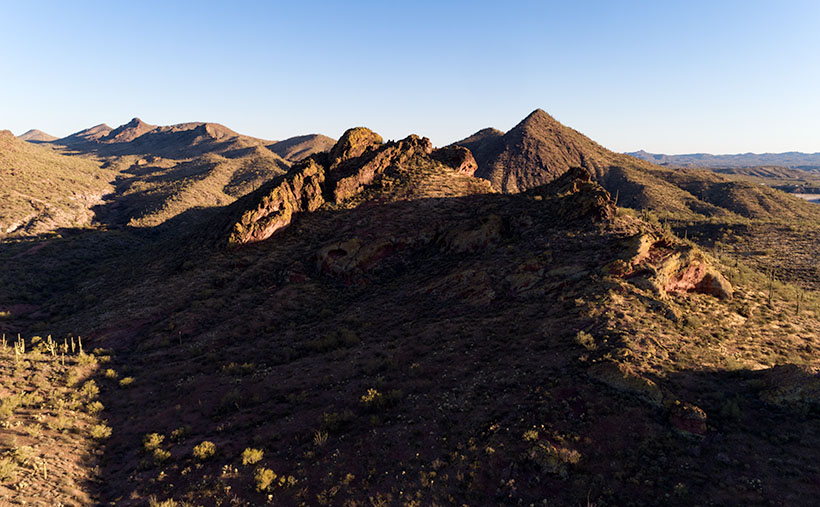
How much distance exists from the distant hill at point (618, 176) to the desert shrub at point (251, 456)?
274 feet

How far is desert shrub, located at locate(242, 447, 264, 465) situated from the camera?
1330 centimetres

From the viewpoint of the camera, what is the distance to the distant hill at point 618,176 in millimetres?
81688

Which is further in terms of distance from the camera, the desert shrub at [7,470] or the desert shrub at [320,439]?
the desert shrub at [320,439]

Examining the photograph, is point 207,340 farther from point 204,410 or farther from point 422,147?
point 422,147

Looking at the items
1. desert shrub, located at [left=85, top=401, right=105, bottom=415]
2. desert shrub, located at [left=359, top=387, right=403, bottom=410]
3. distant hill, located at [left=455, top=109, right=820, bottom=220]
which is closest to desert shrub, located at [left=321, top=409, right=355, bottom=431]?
desert shrub, located at [left=359, top=387, right=403, bottom=410]

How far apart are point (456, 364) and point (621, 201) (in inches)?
3674

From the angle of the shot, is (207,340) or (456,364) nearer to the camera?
(456,364)

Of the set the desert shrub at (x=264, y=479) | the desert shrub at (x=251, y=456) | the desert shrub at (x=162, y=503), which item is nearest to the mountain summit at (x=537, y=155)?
the desert shrub at (x=251, y=456)

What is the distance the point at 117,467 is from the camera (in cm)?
1420

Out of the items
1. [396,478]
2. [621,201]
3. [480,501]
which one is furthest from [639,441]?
[621,201]

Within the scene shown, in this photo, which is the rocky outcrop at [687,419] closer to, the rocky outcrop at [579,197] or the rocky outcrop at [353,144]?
the rocky outcrop at [579,197]

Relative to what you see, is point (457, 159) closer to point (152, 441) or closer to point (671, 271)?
point (671, 271)

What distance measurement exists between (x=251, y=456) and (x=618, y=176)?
118m

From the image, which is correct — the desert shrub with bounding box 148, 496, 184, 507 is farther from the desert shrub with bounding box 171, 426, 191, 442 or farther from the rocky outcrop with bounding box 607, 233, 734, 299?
the rocky outcrop with bounding box 607, 233, 734, 299
